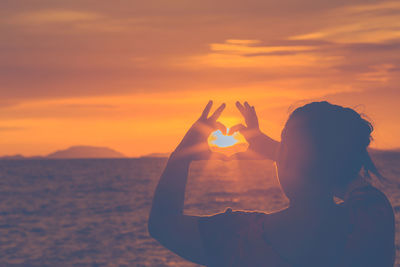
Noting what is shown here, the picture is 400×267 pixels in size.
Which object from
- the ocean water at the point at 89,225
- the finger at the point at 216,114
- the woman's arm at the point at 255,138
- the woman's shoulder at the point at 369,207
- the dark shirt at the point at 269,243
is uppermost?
the finger at the point at 216,114

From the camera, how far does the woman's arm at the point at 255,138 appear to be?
162 cm

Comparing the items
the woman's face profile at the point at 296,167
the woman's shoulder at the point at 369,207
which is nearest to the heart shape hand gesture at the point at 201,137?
the woman's face profile at the point at 296,167

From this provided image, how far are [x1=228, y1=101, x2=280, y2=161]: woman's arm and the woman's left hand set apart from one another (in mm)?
186

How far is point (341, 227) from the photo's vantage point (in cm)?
143

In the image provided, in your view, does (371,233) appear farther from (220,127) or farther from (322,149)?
(220,127)

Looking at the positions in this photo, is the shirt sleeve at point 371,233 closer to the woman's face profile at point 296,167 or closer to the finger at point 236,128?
the woman's face profile at point 296,167

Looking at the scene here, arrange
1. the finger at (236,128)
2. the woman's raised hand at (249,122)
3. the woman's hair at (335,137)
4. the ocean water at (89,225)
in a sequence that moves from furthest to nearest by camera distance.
A: the ocean water at (89,225) → the woman's raised hand at (249,122) → the finger at (236,128) → the woman's hair at (335,137)

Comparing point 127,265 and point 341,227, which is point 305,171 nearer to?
point 341,227

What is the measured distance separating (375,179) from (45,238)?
1520 inches

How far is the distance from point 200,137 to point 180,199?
179mm

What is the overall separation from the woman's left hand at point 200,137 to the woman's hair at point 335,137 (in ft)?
0.65

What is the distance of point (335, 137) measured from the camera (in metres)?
1.37

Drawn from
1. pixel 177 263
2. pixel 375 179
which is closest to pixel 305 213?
pixel 375 179

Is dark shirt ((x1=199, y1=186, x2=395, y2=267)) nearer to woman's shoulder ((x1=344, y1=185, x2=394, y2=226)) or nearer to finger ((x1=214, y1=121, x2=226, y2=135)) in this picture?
woman's shoulder ((x1=344, y1=185, x2=394, y2=226))
